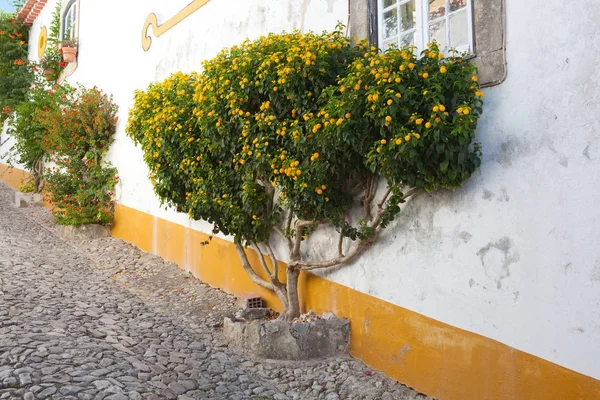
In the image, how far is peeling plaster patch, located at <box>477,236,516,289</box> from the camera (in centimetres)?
339

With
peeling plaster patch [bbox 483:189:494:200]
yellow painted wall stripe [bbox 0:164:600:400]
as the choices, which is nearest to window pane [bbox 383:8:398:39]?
peeling plaster patch [bbox 483:189:494:200]

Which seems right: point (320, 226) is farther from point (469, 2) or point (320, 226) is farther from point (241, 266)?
point (469, 2)

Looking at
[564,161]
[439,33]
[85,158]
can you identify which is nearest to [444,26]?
[439,33]

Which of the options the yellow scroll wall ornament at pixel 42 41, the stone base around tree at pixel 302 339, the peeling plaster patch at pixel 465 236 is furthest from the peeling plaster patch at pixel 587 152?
the yellow scroll wall ornament at pixel 42 41

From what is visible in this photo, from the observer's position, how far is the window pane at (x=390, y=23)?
4.34 m

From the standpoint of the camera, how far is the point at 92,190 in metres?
10.2

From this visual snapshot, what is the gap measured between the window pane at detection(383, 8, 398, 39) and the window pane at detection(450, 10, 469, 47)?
0.55m

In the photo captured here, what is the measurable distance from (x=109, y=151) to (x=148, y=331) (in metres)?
5.74

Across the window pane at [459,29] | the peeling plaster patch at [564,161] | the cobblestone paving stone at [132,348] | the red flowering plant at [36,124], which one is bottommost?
the cobblestone paving stone at [132,348]

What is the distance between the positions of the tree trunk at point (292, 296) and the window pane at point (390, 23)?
2125 mm

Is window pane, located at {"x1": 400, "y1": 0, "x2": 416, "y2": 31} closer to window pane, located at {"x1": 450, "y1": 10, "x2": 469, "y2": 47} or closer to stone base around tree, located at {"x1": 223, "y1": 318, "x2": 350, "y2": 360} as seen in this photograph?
window pane, located at {"x1": 450, "y1": 10, "x2": 469, "y2": 47}

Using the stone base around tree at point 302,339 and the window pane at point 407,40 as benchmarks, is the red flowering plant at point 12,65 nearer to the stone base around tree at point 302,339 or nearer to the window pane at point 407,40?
the stone base around tree at point 302,339

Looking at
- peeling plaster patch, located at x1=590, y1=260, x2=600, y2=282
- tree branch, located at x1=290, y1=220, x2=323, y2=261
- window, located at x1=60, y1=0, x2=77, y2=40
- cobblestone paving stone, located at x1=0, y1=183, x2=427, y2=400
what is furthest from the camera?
window, located at x1=60, y1=0, x2=77, y2=40

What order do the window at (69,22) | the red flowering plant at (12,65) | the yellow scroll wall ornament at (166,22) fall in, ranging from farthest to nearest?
1. the red flowering plant at (12,65)
2. the window at (69,22)
3. the yellow scroll wall ornament at (166,22)
